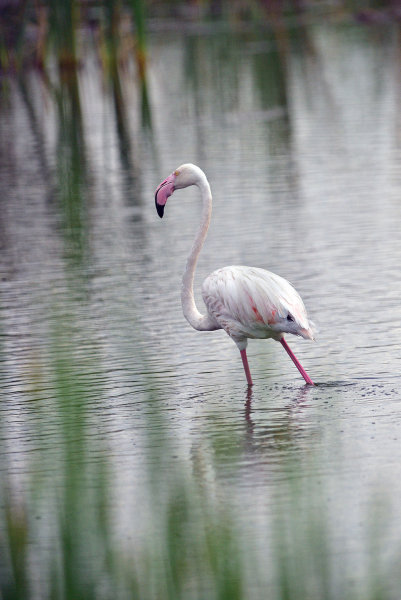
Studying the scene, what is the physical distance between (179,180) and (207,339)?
1.11m

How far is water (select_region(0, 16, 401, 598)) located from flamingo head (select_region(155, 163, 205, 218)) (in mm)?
864

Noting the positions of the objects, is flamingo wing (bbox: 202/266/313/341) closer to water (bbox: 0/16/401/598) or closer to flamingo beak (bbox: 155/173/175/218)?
water (bbox: 0/16/401/598)

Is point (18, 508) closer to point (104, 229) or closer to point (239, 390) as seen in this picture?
point (239, 390)

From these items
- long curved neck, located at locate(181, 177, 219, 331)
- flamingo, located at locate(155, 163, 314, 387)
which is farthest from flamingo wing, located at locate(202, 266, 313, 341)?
long curved neck, located at locate(181, 177, 219, 331)

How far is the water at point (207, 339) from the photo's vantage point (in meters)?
3.92

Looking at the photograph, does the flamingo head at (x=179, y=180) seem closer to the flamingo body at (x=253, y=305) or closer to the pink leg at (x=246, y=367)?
the flamingo body at (x=253, y=305)

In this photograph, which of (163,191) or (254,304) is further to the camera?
(163,191)

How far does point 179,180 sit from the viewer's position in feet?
25.8

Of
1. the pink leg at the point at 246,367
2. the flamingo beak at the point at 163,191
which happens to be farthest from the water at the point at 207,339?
the flamingo beak at the point at 163,191

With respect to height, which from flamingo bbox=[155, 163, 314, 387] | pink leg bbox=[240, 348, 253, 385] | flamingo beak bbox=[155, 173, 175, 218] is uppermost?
flamingo beak bbox=[155, 173, 175, 218]

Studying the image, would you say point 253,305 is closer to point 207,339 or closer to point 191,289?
point 191,289

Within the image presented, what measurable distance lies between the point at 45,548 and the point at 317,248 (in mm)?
7522

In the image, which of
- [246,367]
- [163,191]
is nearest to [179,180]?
[163,191]

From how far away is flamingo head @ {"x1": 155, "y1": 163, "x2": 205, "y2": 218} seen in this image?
782cm
